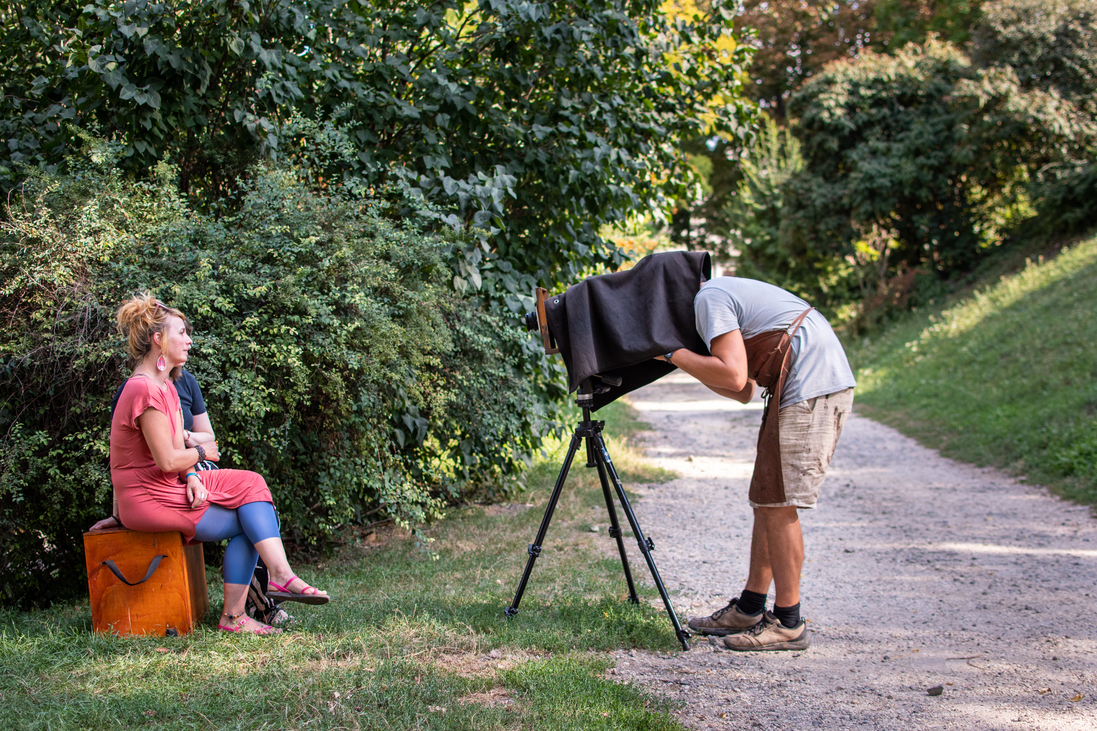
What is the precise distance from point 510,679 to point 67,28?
16.7 ft

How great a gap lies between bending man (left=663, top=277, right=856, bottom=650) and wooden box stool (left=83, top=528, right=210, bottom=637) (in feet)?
8.49

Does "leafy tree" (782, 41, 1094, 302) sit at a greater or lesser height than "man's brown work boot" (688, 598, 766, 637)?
greater

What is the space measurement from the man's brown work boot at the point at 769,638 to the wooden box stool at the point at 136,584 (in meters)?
2.66

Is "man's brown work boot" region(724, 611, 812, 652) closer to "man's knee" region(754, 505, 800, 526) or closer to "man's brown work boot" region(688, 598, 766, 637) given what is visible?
"man's brown work boot" region(688, 598, 766, 637)

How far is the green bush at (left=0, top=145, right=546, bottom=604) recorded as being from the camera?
13.4ft

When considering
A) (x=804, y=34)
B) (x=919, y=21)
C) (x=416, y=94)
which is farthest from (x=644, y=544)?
(x=804, y=34)

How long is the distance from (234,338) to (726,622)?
3067 mm

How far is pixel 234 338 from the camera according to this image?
4.32 m

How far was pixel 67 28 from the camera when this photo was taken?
525 cm

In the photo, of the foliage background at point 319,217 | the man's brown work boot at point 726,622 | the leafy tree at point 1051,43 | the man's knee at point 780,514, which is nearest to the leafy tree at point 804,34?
the leafy tree at point 1051,43

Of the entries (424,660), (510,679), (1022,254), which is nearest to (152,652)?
(424,660)

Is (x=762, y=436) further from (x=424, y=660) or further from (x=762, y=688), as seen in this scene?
(x=424, y=660)

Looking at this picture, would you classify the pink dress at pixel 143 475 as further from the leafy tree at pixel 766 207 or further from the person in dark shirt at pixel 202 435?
the leafy tree at pixel 766 207

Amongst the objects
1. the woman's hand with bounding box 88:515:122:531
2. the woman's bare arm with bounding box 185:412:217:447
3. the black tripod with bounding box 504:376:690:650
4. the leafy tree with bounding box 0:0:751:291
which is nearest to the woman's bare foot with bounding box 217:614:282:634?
the woman's hand with bounding box 88:515:122:531
